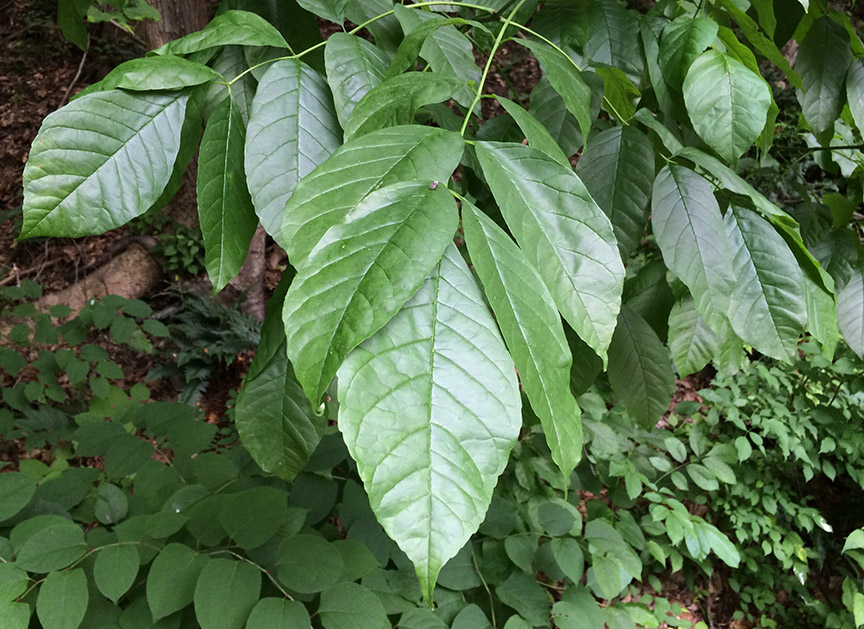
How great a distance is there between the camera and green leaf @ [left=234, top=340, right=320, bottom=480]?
759 mm

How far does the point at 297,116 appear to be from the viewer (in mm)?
602

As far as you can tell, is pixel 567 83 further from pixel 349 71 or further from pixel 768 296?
pixel 768 296

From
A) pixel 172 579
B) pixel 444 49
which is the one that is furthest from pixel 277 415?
pixel 172 579

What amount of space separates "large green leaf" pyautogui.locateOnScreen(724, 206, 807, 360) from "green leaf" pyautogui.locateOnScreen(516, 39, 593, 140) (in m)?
0.29

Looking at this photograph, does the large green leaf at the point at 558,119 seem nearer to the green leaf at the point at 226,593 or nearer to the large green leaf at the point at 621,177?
the large green leaf at the point at 621,177

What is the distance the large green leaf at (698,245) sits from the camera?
71 cm

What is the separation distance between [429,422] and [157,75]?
1.52 feet

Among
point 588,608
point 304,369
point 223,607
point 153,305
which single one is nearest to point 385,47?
point 304,369

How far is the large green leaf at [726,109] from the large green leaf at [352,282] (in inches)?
18.0

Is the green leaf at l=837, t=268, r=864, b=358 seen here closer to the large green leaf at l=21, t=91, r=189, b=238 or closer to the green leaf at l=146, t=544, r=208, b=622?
the large green leaf at l=21, t=91, r=189, b=238

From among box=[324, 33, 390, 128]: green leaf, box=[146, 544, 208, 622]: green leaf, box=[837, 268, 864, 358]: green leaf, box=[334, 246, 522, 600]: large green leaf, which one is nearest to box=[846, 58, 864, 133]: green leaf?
box=[837, 268, 864, 358]: green leaf

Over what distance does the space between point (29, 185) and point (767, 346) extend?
84cm

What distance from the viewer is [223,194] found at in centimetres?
60

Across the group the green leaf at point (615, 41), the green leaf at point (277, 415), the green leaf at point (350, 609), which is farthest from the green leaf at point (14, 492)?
the green leaf at point (615, 41)
